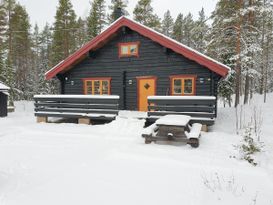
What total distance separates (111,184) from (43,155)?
296 centimetres

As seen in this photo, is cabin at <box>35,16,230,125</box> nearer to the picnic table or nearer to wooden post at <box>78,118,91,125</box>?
wooden post at <box>78,118,91,125</box>

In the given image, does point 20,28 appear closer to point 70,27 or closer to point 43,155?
point 70,27

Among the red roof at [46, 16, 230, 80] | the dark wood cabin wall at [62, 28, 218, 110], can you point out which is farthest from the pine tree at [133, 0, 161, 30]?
the red roof at [46, 16, 230, 80]

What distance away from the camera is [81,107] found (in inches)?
482

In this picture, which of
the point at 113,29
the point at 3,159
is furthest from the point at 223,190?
the point at 113,29

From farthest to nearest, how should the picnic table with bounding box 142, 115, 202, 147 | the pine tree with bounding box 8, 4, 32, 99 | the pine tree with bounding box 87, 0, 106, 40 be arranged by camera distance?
the pine tree with bounding box 87, 0, 106, 40 < the pine tree with bounding box 8, 4, 32, 99 < the picnic table with bounding box 142, 115, 202, 147

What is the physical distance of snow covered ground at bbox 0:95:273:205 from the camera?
4059 mm

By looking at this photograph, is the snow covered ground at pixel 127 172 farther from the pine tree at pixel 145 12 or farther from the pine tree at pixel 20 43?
the pine tree at pixel 20 43

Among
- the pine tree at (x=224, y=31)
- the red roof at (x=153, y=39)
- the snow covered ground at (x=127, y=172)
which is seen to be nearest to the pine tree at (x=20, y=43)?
the red roof at (x=153, y=39)

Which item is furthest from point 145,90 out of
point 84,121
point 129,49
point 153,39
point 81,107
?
point 84,121

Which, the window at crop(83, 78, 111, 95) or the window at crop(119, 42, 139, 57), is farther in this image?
the window at crop(83, 78, 111, 95)

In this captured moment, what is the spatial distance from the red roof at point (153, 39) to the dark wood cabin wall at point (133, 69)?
28.9 inches

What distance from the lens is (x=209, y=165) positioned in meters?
5.71

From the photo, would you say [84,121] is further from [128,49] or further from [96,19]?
[96,19]
